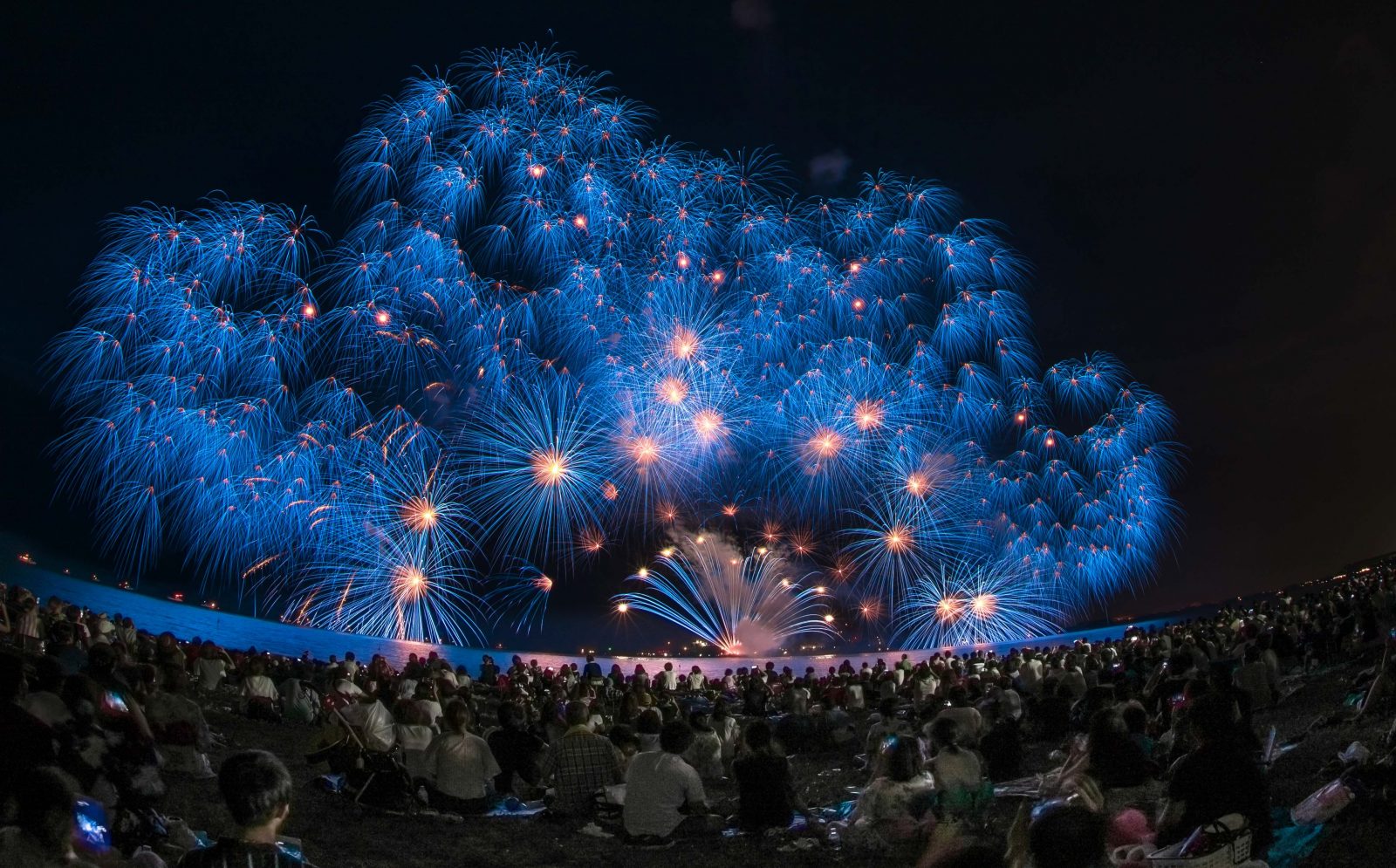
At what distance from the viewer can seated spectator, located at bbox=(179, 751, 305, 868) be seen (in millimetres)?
3656

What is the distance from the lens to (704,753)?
13594 mm

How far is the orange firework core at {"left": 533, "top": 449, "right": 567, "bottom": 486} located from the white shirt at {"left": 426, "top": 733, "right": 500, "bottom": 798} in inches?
722

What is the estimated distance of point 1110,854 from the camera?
5.88m

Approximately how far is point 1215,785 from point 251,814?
184 inches

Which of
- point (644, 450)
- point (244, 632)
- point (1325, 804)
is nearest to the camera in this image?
point (1325, 804)

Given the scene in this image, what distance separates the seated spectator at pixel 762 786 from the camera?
29.6 ft

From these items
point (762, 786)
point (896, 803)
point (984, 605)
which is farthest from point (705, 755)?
point (984, 605)

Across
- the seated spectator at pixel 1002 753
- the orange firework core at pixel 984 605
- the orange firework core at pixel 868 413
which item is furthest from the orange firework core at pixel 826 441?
the seated spectator at pixel 1002 753

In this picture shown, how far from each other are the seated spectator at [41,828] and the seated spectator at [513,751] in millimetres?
7861

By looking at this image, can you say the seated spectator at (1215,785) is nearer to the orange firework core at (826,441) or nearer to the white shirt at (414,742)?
the white shirt at (414,742)

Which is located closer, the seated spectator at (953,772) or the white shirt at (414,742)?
the seated spectator at (953,772)

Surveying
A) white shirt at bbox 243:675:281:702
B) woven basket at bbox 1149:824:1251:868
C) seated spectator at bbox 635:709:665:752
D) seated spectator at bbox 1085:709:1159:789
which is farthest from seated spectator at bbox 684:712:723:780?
woven basket at bbox 1149:824:1251:868

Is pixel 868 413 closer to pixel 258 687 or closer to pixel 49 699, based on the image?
pixel 258 687

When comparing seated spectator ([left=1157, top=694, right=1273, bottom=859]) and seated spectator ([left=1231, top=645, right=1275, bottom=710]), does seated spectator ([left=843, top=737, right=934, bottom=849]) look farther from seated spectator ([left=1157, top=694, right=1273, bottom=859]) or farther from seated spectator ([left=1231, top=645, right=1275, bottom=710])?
seated spectator ([left=1231, top=645, right=1275, bottom=710])
